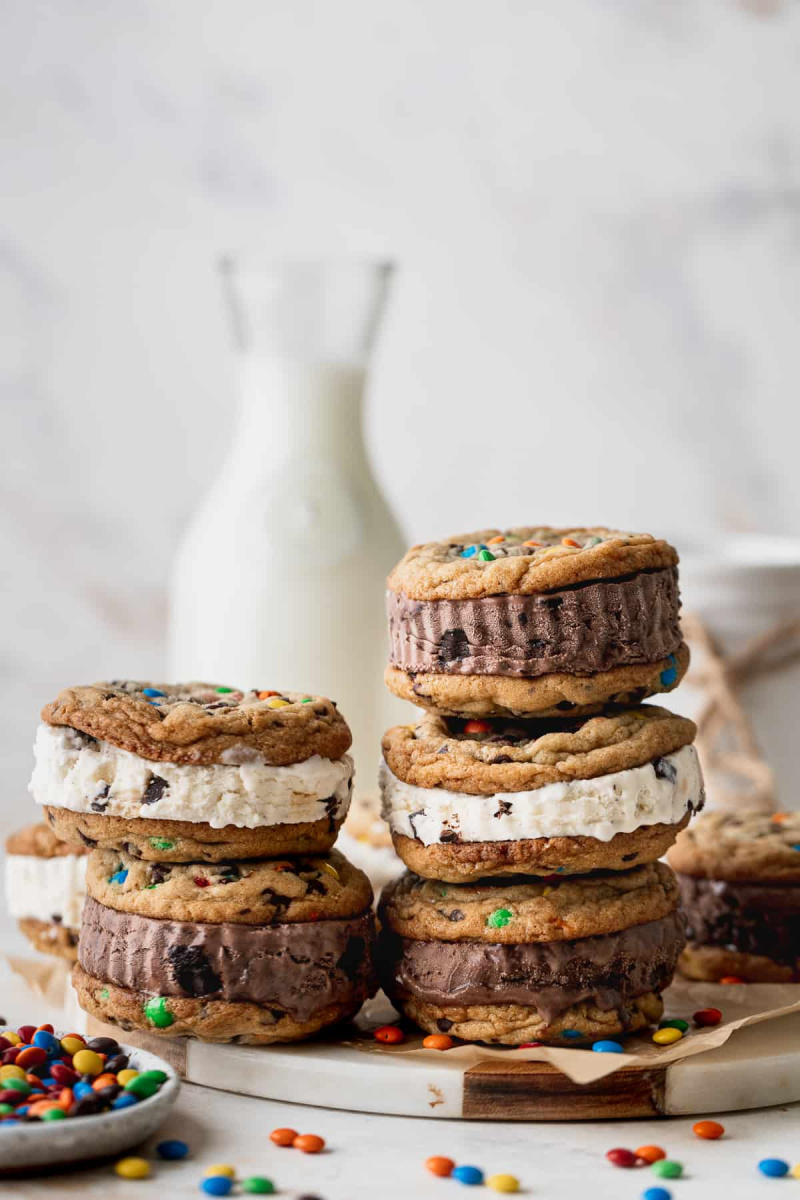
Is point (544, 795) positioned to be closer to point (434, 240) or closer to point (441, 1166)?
point (441, 1166)

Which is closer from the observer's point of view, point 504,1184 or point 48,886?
point 504,1184

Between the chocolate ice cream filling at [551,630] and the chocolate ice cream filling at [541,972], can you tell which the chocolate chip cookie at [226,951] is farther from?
the chocolate ice cream filling at [551,630]

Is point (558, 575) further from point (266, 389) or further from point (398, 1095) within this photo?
point (266, 389)

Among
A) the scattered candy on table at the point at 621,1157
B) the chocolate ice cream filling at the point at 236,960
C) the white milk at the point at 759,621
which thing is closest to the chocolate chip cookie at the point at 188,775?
the chocolate ice cream filling at the point at 236,960

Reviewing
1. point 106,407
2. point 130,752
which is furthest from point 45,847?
point 106,407

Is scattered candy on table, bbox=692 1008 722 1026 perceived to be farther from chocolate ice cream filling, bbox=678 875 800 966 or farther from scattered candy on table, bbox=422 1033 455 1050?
scattered candy on table, bbox=422 1033 455 1050

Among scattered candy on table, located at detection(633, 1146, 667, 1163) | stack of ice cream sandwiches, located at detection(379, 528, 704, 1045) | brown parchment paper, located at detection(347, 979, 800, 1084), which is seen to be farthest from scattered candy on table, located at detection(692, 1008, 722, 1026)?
scattered candy on table, located at detection(633, 1146, 667, 1163)

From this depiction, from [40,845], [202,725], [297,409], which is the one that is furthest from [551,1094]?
[297,409]
